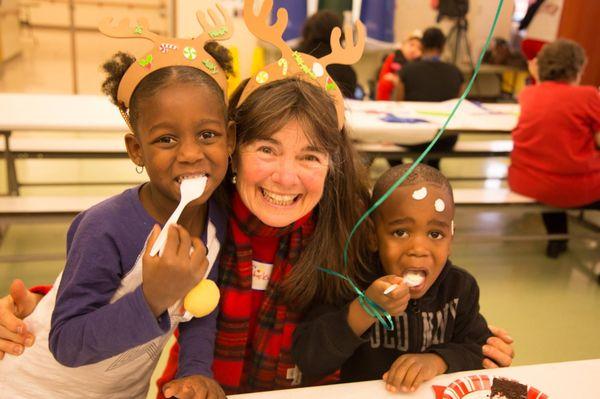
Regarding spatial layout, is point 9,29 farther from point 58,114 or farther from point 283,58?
point 283,58

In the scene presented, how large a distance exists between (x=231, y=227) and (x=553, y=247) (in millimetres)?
2876

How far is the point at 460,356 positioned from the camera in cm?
115

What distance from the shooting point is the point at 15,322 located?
3.60 feet

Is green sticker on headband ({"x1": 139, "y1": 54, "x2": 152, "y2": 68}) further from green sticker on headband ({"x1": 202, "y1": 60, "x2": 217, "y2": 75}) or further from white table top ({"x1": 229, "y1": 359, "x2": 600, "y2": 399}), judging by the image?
white table top ({"x1": 229, "y1": 359, "x2": 600, "y2": 399})

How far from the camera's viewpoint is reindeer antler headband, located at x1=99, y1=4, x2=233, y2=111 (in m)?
1.01

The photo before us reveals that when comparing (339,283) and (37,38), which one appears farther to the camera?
(37,38)

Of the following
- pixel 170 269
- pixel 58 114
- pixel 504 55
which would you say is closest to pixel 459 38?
pixel 504 55

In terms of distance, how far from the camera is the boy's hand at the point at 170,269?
86 centimetres

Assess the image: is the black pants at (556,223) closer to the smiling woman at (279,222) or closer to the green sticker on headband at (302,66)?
the smiling woman at (279,222)

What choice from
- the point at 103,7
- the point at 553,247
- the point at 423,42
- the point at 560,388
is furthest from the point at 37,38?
the point at 560,388

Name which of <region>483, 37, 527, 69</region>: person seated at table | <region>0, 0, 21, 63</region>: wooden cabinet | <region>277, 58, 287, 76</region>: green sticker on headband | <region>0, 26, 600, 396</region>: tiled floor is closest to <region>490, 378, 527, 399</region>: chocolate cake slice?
<region>277, 58, 287, 76</region>: green sticker on headband

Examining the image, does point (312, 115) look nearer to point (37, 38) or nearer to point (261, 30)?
point (261, 30)

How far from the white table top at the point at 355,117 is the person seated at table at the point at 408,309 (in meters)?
1.37

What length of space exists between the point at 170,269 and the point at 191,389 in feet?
0.76
